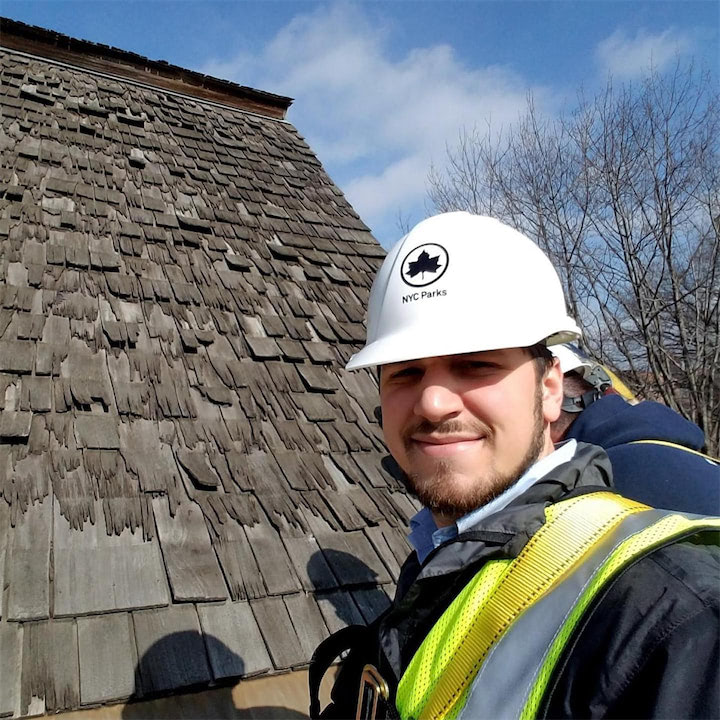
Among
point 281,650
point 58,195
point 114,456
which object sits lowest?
point 281,650

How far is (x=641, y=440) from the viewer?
5.37 feet

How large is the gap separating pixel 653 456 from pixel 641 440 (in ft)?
0.38

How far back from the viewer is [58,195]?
3.80 metres

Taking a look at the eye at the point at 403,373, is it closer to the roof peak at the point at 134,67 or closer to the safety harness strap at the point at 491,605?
the safety harness strap at the point at 491,605

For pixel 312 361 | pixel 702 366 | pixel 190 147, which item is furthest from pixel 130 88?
pixel 702 366

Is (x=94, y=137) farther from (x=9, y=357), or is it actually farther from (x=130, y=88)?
(x=9, y=357)

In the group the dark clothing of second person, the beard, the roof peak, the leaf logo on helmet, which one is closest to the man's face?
the beard

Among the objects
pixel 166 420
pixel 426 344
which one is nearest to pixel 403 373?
pixel 426 344

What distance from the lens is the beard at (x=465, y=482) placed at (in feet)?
4.02

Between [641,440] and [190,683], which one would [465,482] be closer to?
[641,440]

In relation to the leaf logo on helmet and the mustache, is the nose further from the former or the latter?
the leaf logo on helmet

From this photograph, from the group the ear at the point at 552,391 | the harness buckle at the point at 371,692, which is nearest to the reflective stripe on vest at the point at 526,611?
the harness buckle at the point at 371,692

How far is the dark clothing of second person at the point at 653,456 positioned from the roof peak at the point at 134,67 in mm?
5792

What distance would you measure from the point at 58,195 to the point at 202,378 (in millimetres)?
Result: 1864
